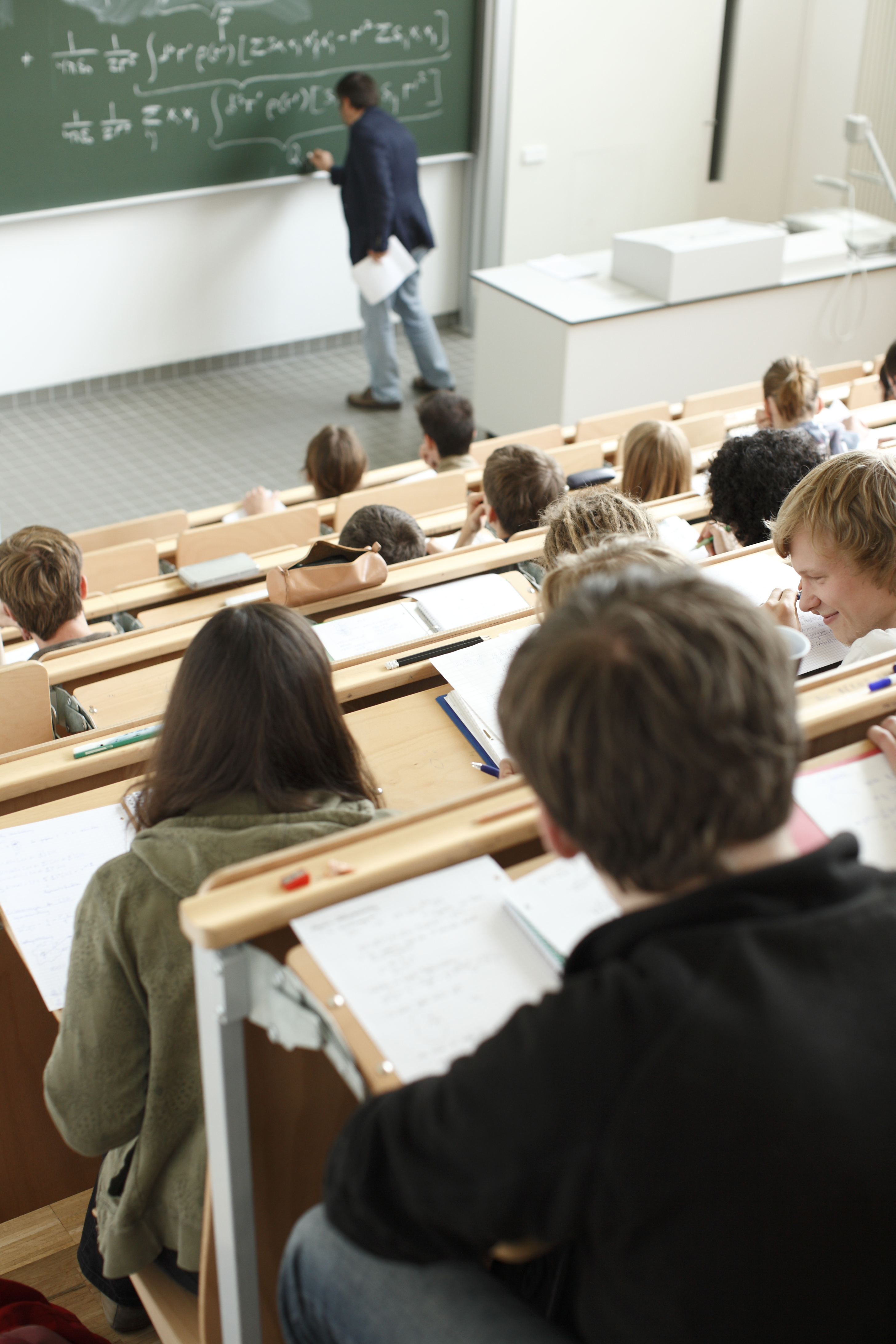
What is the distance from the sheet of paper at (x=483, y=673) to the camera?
6.68 ft

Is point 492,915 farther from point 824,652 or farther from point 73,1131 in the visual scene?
point 824,652

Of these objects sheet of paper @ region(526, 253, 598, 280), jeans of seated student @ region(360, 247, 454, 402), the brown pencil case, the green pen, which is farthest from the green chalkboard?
the green pen

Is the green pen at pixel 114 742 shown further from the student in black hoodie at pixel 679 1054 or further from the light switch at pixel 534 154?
the light switch at pixel 534 154

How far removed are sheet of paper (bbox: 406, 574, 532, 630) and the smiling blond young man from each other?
557 mm

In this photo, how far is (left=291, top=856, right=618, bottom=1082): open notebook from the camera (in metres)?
1.05

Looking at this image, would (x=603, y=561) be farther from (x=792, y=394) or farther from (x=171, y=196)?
(x=171, y=196)

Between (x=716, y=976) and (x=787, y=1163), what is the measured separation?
0.13 m

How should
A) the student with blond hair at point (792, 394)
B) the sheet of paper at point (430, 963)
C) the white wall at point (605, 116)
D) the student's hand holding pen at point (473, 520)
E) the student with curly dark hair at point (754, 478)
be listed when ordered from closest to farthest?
1. the sheet of paper at point (430, 963)
2. the student with curly dark hair at point (754, 478)
3. the student's hand holding pen at point (473, 520)
4. the student with blond hair at point (792, 394)
5. the white wall at point (605, 116)

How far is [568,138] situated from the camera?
7.24 m

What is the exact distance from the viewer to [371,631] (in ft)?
8.29

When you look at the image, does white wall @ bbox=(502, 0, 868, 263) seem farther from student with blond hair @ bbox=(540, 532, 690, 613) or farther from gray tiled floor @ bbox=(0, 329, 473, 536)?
student with blond hair @ bbox=(540, 532, 690, 613)

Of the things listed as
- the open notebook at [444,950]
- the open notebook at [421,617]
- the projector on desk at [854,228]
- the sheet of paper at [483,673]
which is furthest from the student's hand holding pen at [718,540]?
the projector on desk at [854,228]

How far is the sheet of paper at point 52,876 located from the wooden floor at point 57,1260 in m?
0.58

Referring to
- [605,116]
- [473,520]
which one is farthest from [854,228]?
[473,520]
